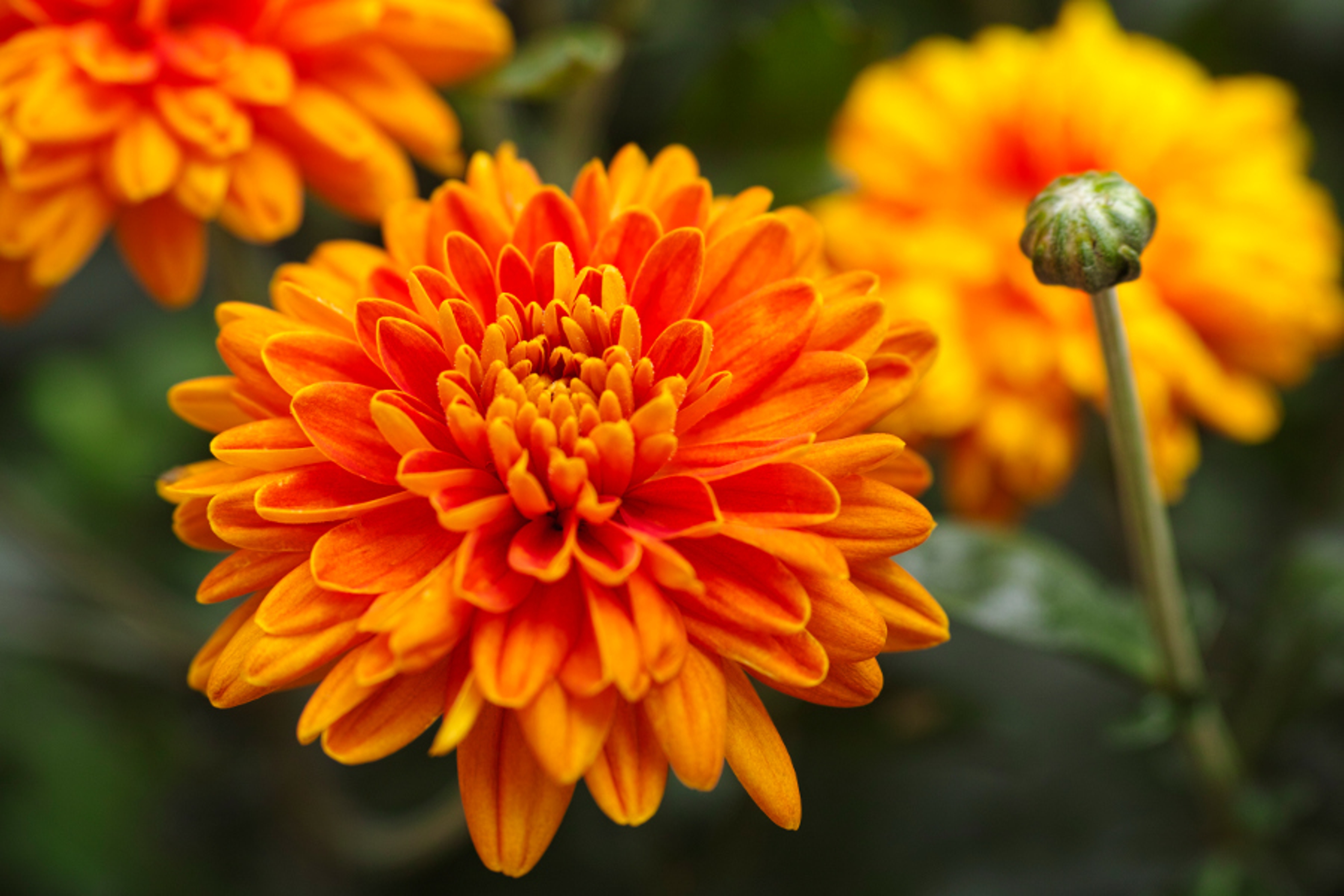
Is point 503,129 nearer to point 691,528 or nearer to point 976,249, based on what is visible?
point 976,249

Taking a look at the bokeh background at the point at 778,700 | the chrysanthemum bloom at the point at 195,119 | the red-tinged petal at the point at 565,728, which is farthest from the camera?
the bokeh background at the point at 778,700

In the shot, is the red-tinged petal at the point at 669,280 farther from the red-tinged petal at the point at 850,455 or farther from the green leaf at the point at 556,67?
the green leaf at the point at 556,67

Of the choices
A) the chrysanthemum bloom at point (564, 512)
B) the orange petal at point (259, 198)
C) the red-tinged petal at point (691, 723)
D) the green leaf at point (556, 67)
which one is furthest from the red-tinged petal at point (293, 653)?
the green leaf at point (556, 67)

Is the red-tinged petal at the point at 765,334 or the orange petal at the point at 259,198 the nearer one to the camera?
the red-tinged petal at the point at 765,334

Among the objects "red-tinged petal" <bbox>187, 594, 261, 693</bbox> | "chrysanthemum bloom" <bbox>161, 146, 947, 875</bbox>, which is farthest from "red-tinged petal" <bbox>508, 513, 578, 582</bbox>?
"red-tinged petal" <bbox>187, 594, 261, 693</bbox>

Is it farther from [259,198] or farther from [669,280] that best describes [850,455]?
[259,198]

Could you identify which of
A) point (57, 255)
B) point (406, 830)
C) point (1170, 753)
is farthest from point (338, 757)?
point (1170, 753)

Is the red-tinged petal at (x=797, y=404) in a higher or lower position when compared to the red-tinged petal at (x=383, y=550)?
higher

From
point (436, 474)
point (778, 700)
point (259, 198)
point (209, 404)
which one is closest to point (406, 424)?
point (436, 474)

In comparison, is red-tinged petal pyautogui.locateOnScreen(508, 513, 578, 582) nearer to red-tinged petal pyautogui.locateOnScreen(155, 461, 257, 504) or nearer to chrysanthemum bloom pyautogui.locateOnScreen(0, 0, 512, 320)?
red-tinged petal pyautogui.locateOnScreen(155, 461, 257, 504)
